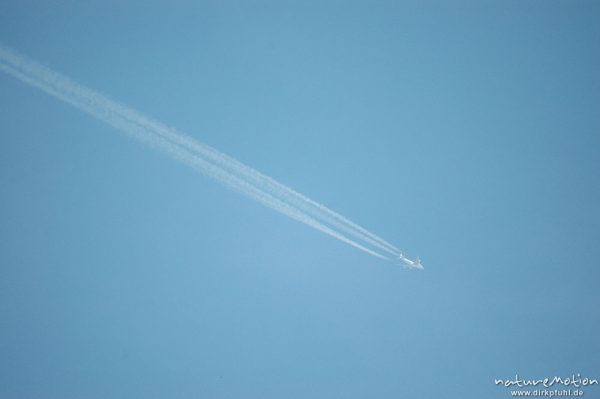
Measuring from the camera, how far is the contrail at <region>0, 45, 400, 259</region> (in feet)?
9.06

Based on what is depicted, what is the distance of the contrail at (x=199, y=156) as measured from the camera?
2762 millimetres

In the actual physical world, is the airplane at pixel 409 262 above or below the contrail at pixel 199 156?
below

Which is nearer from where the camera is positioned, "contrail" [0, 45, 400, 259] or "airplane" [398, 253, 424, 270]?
"contrail" [0, 45, 400, 259]

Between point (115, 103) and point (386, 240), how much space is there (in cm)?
336

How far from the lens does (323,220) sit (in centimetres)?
287

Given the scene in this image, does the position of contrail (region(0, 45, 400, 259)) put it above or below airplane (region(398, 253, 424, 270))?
above

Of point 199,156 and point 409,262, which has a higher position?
point 199,156

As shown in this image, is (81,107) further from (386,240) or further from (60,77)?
(386,240)

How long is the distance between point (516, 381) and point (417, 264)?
5.80 feet

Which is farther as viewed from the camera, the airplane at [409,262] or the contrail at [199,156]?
the airplane at [409,262]

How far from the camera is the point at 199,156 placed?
282 centimetres

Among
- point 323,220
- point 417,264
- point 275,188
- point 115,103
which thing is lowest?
point 417,264

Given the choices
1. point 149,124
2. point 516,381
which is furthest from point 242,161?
point 516,381

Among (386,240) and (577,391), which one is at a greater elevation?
(386,240)
